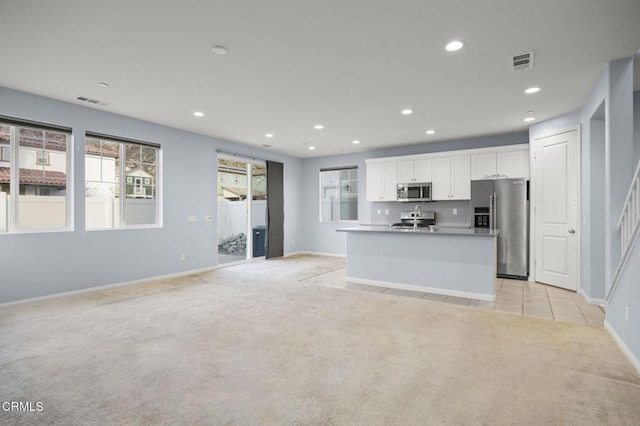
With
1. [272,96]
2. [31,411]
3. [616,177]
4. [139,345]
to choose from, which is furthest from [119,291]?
[616,177]

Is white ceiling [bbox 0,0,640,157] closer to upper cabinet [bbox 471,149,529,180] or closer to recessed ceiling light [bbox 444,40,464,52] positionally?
recessed ceiling light [bbox 444,40,464,52]

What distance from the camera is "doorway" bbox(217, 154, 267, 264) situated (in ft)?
25.2

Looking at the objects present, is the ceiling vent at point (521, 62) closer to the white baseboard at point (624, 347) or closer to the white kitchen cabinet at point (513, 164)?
the white baseboard at point (624, 347)

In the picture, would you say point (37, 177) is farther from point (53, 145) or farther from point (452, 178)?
point (452, 178)

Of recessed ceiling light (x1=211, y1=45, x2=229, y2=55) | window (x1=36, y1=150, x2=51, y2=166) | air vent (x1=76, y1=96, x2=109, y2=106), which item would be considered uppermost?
air vent (x1=76, y1=96, x2=109, y2=106)

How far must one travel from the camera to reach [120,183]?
531cm

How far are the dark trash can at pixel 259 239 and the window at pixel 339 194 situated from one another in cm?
170

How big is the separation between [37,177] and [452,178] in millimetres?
6906

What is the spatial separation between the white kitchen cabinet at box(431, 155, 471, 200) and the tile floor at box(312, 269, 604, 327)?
1.95 meters

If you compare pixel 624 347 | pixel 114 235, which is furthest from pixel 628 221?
pixel 114 235

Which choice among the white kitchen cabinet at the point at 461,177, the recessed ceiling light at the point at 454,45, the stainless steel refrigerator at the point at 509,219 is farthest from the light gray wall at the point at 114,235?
the stainless steel refrigerator at the point at 509,219

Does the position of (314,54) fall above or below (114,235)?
above

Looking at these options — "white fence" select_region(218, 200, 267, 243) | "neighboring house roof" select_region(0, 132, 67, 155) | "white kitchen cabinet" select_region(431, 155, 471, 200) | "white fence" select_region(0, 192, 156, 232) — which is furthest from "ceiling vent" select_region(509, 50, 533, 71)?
"white fence" select_region(218, 200, 267, 243)

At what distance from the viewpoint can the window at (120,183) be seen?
496 centimetres
